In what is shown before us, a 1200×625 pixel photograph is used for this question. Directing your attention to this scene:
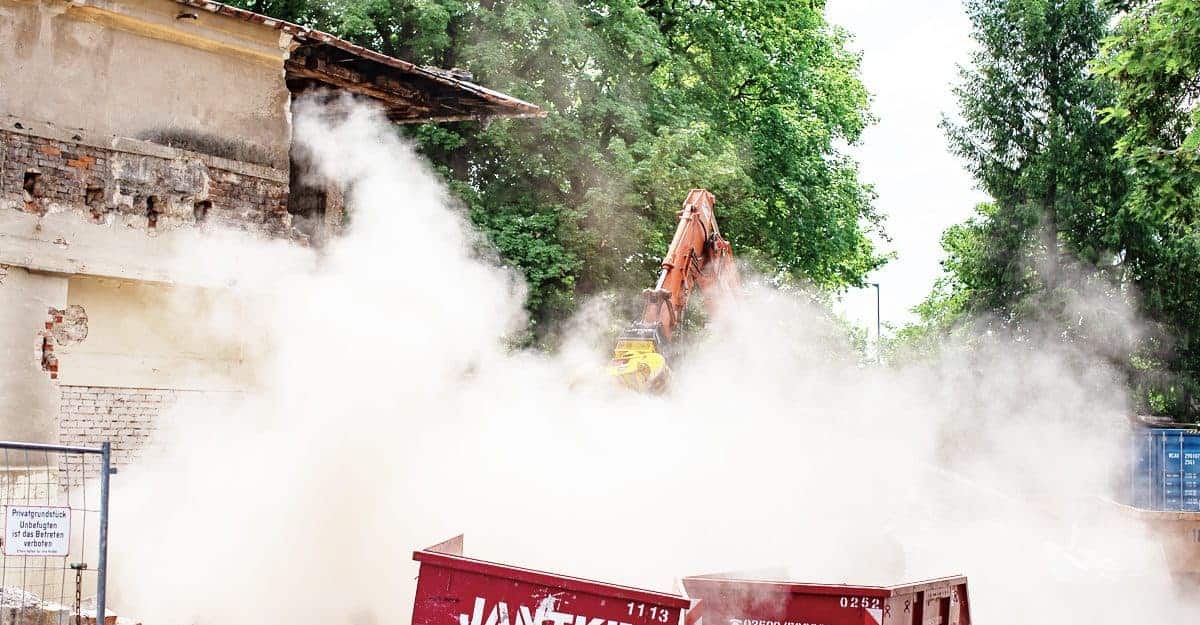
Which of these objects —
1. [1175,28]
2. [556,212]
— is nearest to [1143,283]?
[1175,28]

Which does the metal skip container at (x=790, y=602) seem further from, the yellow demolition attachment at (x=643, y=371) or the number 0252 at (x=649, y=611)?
the yellow demolition attachment at (x=643, y=371)

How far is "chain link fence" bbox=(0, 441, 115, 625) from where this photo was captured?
8.06m

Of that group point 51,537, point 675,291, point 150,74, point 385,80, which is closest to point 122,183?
point 150,74

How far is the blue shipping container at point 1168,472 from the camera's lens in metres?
24.6

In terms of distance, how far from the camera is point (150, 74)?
1202 centimetres

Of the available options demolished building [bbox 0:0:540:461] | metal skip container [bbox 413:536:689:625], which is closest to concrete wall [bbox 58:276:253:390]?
demolished building [bbox 0:0:540:461]

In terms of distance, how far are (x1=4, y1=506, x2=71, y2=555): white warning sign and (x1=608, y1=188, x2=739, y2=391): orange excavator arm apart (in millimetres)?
5834

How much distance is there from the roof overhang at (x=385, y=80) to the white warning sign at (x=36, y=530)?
18.7ft

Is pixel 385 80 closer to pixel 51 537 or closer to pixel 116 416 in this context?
pixel 116 416

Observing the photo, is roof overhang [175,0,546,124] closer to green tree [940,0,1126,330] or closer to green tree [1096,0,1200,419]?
green tree [1096,0,1200,419]

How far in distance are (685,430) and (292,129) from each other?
5.30 m

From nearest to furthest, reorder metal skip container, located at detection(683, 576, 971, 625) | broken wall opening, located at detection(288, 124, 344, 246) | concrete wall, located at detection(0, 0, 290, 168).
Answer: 1. metal skip container, located at detection(683, 576, 971, 625)
2. concrete wall, located at detection(0, 0, 290, 168)
3. broken wall opening, located at detection(288, 124, 344, 246)

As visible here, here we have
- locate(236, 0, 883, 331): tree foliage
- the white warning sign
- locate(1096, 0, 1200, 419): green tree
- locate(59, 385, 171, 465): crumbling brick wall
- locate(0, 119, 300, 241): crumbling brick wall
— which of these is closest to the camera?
the white warning sign

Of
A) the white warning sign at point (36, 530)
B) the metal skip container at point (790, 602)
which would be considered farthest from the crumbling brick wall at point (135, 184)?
the metal skip container at point (790, 602)
